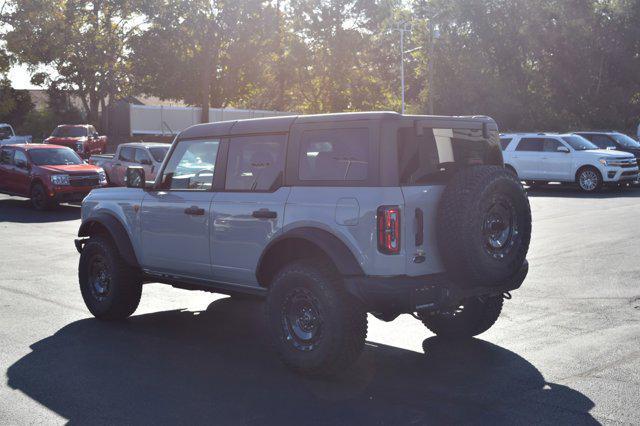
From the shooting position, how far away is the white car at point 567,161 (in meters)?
24.7

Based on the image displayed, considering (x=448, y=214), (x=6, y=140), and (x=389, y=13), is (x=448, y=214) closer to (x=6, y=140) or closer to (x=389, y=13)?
(x=6, y=140)

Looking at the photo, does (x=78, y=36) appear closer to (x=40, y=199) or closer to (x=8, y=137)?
(x=8, y=137)

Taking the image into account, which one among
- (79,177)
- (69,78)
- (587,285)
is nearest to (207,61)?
(69,78)

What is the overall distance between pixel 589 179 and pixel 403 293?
21.0 metres

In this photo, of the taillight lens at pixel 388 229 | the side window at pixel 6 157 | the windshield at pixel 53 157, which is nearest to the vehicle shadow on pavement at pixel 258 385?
the taillight lens at pixel 388 229

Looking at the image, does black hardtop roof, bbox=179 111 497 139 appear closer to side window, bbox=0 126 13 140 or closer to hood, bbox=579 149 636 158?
hood, bbox=579 149 636 158

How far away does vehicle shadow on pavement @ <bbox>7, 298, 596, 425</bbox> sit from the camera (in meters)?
5.11

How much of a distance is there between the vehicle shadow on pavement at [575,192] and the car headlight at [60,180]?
43.5ft

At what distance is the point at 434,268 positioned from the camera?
5852 millimetres

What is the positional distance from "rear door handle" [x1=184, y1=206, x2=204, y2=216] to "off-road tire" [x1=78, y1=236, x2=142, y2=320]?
3.89 feet

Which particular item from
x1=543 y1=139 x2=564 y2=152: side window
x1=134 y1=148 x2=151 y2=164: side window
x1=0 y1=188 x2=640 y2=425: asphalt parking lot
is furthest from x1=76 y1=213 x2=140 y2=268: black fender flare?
x1=543 y1=139 x2=564 y2=152: side window

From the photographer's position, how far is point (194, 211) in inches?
279

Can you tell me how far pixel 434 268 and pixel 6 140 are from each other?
4089 cm

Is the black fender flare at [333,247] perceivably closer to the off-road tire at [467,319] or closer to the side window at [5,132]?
the off-road tire at [467,319]
